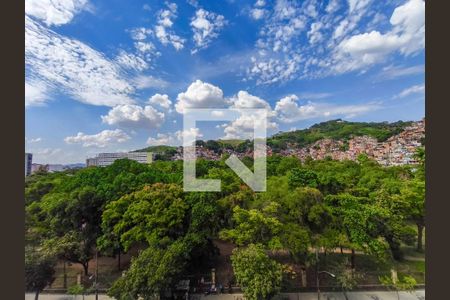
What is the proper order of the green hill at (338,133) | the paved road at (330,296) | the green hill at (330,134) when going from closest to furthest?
the paved road at (330,296)
the green hill at (330,134)
the green hill at (338,133)

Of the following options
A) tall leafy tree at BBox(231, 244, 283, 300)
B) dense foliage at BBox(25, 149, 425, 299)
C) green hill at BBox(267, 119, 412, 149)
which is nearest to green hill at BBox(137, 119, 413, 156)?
green hill at BBox(267, 119, 412, 149)

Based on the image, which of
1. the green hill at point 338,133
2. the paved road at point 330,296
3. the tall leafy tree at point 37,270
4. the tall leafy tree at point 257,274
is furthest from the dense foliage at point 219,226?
the green hill at point 338,133

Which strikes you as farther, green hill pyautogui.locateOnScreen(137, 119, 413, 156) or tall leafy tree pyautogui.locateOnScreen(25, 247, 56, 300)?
green hill pyautogui.locateOnScreen(137, 119, 413, 156)

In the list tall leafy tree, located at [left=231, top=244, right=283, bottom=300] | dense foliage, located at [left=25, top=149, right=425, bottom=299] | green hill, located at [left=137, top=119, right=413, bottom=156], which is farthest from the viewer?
green hill, located at [left=137, top=119, right=413, bottom=156]

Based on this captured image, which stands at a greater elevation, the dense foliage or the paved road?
the dense foliage

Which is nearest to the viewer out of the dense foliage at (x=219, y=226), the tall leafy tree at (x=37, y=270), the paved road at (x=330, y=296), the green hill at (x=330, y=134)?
the dense foliage at (x=219, y=226)

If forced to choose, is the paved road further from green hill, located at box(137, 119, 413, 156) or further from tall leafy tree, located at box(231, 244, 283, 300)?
green hill, located at box(137, 119, 413, 156)

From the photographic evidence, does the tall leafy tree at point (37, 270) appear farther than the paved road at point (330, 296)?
No

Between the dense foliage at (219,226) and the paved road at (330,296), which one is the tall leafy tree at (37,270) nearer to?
the dense foliage at (219,226)

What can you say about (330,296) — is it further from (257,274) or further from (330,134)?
(330,134)

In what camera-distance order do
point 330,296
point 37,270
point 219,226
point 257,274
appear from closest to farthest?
1. point 257,274
2. point 37,270
3. point 330,296
4. point 219,226

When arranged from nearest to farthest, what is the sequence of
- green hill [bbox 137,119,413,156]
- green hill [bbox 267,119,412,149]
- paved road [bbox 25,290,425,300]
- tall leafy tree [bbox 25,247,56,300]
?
tall leafy tree [bbox 25,247,56,300], paved road [bbox 25,290,425,300], green hill [bbox 137,119,413,156], green hill [bbox 267,119,412,149]

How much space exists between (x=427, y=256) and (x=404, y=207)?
7.92 feet

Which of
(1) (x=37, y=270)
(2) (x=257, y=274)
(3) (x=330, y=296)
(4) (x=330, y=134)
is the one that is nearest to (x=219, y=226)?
(2) (x=257, y=274)
